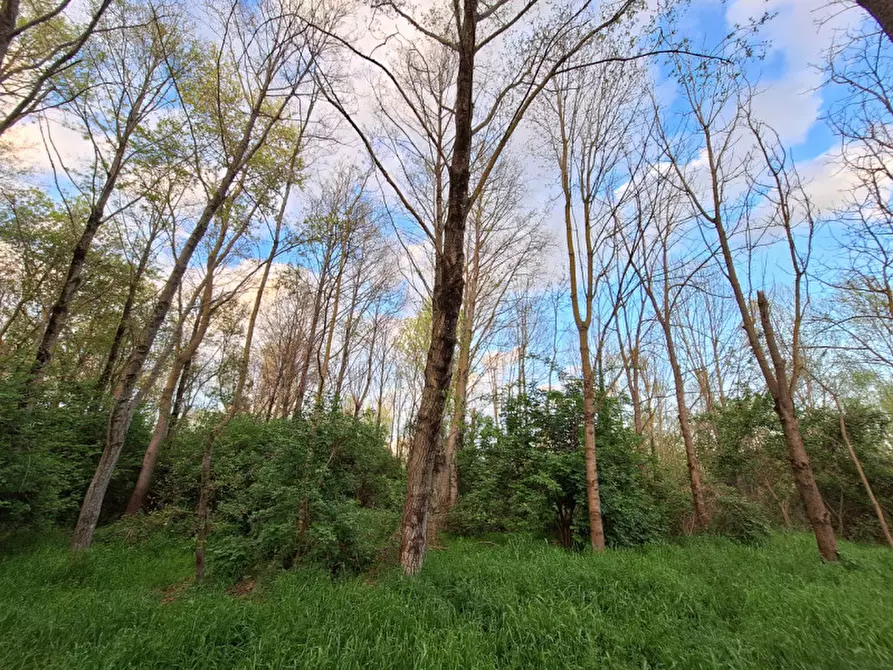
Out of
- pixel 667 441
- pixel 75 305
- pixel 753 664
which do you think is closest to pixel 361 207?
pixel 75 305

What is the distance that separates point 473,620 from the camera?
9.30 feet

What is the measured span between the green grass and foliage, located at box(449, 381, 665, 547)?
2.38m

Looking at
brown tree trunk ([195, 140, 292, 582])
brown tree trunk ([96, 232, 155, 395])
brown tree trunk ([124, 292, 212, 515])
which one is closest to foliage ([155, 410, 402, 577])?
brown tree trunk ([195, 140, 292, 582])

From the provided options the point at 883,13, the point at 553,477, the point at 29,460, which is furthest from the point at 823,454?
the point at 29,460

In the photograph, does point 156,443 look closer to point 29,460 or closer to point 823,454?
point 29,460

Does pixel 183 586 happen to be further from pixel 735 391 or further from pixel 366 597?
pixel 735 391

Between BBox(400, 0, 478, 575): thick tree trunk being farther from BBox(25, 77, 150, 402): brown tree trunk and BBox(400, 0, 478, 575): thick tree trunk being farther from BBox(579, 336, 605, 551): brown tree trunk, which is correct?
BBox(25, 77, 150, 402): brown tree trunk

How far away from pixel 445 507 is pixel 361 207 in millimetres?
10472

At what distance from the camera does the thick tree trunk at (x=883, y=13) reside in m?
2.48

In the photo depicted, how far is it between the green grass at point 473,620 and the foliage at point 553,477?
2385mm

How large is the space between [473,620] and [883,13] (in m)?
5.28

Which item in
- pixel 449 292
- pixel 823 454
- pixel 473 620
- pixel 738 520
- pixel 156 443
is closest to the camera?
pixel 473 620

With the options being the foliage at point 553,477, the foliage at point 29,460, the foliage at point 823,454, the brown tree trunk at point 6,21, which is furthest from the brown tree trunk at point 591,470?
the foliage at point 29,460

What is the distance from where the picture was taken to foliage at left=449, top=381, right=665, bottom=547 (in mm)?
6723
